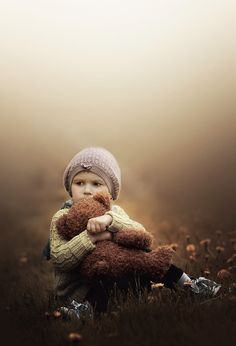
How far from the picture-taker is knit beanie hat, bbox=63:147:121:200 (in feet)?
11.4

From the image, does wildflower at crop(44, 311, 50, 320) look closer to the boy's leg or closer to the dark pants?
the dark pants

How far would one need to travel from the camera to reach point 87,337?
261 centimetres

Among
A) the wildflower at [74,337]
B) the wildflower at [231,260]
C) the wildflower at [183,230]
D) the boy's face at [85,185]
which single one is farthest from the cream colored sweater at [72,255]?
the wildflower at [183,230]

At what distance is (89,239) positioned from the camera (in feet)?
10.3

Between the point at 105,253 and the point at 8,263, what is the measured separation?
249 centimetres

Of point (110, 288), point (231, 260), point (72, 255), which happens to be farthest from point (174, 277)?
point (231, 260)

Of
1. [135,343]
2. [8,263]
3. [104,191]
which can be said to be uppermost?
[8,263]

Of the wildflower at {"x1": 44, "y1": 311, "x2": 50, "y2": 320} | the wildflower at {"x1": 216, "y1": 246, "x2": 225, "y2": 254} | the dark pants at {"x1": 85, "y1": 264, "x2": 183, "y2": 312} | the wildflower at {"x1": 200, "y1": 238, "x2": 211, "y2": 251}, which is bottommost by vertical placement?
the wildflower at {"x1": 44, "y1": 311, "x2": 50, "y2": 320}

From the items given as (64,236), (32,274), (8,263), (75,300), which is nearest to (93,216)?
(64,236)

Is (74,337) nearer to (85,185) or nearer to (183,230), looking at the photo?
(85,185)

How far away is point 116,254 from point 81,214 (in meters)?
0.29

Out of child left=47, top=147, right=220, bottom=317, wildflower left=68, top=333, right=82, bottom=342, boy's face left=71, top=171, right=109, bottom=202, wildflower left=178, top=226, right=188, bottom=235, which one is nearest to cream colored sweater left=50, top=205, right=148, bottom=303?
child left=47, top=147, right=220, bottom=317

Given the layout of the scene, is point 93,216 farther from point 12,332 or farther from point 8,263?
point 8,263

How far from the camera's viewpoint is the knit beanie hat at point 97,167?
11.4ft
